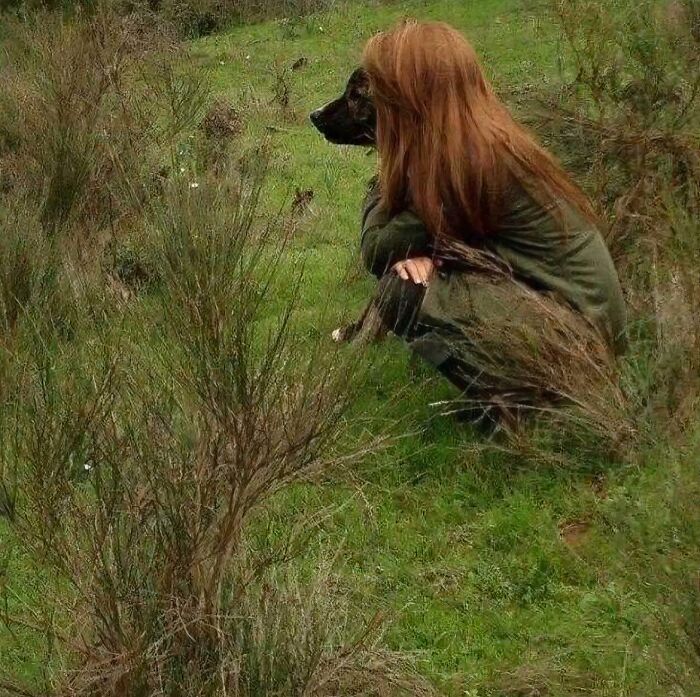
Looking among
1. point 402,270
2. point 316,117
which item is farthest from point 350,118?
point 402,270

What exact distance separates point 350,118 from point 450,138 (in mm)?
839

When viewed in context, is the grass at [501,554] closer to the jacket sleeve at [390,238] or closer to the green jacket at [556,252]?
the jacket sleeve at [390,238]

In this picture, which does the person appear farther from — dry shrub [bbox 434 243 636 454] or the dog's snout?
the dog's snout

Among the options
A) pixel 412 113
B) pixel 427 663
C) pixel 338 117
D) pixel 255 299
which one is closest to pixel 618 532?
pixel 427 663

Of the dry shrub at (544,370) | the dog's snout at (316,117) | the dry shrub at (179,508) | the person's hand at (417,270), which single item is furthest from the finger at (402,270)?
the dry shrub at (179,508)

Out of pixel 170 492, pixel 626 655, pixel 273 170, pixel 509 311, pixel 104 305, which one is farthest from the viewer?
pixel 273 170

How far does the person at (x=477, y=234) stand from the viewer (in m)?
3.74

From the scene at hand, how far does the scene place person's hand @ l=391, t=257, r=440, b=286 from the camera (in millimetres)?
3859

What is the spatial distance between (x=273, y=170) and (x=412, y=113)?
16.9 feet

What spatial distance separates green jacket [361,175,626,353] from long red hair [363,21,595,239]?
5 cm

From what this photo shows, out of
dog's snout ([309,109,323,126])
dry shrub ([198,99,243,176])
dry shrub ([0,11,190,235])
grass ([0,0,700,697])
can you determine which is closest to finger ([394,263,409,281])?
grass ([0,0,700,697])

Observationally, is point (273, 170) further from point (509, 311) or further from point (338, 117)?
point (509, 311)

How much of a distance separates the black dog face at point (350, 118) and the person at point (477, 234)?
1.55 ft

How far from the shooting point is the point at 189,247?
325 cm
